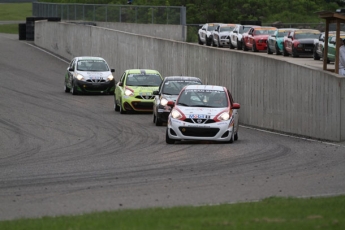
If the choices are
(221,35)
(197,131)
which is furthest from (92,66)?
(197,131)

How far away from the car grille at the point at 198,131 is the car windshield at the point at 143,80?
33.3 feet

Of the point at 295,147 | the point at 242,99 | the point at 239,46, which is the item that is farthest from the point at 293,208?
the point at 239,46

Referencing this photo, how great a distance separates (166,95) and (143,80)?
470 cm

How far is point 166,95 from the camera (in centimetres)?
2661

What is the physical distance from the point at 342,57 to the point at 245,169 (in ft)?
29.1

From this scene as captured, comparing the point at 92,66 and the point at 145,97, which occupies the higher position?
the point at 92,66

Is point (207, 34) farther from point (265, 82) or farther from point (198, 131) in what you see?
point (198, 131)

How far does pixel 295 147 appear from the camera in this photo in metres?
20.2

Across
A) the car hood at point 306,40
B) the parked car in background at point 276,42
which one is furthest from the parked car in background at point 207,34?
the car hood at point 306,40

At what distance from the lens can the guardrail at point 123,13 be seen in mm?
66188

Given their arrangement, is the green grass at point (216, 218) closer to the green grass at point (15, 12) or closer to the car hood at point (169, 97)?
the car hood at point (169, 97)

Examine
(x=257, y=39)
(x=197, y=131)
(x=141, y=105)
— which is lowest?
(x=141, y=105)

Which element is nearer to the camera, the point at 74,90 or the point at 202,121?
the point at 202,121

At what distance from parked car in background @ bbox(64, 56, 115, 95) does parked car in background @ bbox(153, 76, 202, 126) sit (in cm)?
989
